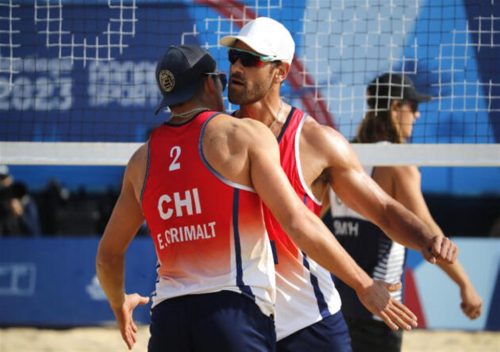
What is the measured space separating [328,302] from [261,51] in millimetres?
1060

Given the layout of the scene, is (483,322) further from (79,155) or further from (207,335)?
(207,335)

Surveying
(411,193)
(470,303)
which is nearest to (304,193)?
(411,193)

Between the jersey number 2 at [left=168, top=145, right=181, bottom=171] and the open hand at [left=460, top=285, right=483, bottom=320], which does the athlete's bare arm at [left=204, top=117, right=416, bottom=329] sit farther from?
the open hand at [left=460, top=285, right=483, bottom=320]

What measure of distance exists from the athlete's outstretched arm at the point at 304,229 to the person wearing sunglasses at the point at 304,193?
0.51m

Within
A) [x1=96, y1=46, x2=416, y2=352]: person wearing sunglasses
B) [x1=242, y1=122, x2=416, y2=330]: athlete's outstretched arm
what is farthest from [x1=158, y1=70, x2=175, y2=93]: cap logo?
[x1=242, y1=122, x2=416, y2=330]: athlete's outstretched arm

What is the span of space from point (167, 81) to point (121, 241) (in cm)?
68

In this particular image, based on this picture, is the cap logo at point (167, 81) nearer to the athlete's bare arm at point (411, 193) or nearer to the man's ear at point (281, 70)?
the man's ear at point (281, 70)

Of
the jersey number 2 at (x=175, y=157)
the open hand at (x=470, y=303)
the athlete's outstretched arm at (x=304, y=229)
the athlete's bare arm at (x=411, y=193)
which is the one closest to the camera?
the athlete's outstretched arm at (x=304, y=229)

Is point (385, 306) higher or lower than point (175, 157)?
lower

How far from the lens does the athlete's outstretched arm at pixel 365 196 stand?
4.02m

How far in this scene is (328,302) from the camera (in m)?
4.05

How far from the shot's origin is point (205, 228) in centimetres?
345

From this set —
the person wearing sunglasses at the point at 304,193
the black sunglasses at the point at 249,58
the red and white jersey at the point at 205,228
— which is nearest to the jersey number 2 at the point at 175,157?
the red and white jersey at the point at 205,228

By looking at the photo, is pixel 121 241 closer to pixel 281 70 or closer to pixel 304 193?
pixel 304 193
